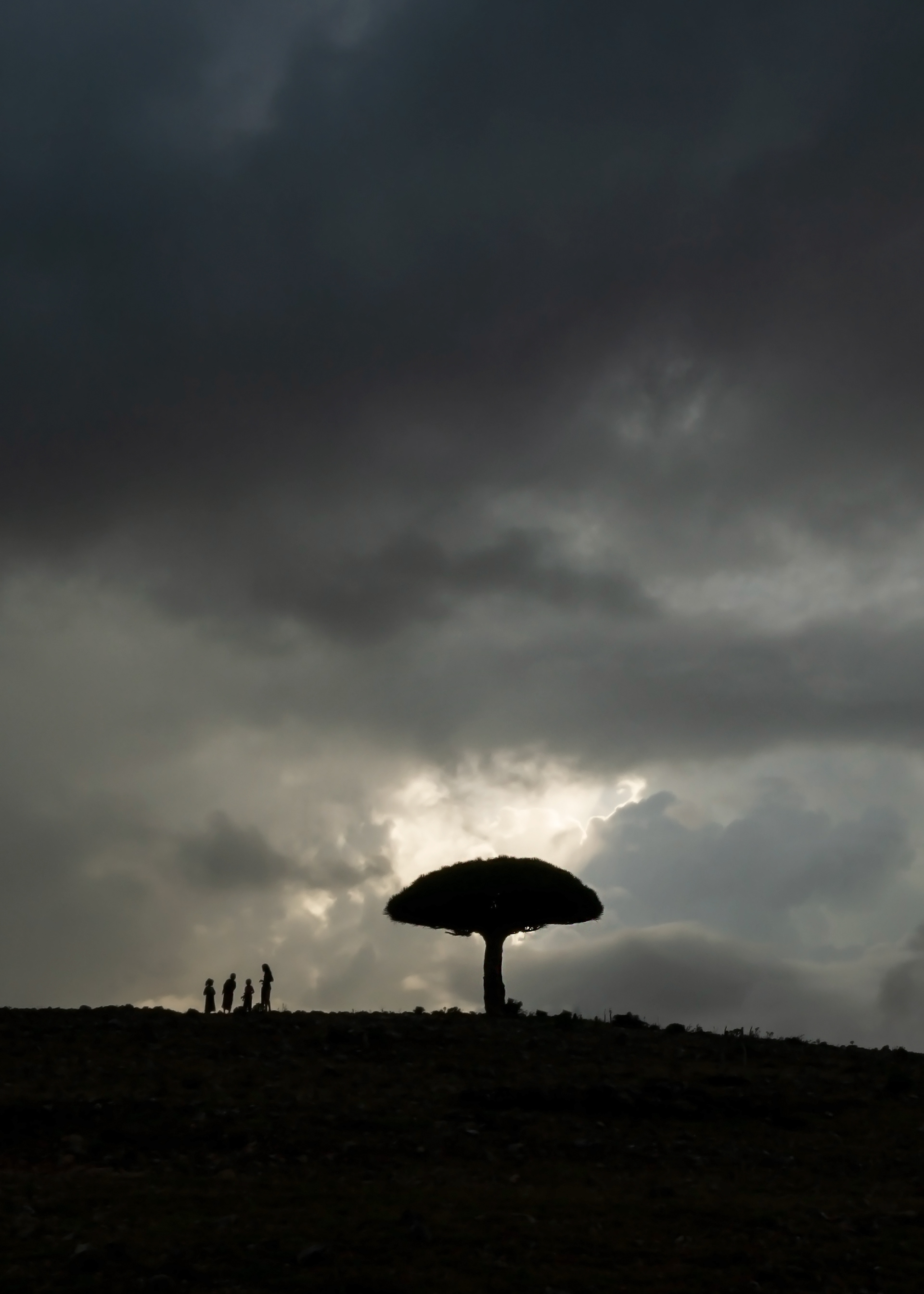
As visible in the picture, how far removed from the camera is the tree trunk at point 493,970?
4650cm

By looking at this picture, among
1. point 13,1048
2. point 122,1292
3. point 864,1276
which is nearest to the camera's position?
point 122,1292

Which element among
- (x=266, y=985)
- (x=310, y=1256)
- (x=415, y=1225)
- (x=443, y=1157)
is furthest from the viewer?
(x=266, y=985)

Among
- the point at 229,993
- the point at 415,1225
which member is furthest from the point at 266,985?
the point at 415,1225

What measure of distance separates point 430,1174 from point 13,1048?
13362 millimetres

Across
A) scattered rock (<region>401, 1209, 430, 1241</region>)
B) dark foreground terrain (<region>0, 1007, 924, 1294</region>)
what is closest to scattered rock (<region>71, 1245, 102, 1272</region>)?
dark foreground terrain (<region>0, 1007, 924, 1294</region>)

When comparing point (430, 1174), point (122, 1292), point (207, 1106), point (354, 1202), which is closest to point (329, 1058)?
point (207, 1106)

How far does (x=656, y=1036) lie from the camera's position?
32125 mm

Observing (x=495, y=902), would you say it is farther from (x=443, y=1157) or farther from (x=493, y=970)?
(x=443, y=1157)

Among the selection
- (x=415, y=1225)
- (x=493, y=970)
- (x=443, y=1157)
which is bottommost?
(x=415, y=1225)

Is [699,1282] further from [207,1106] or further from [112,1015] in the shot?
[112,1015]

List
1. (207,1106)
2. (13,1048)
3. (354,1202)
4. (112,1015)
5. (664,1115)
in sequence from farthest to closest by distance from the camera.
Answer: (112,1015) < (13,1048) < (664,1115) < (207,1106) < (354,1202)

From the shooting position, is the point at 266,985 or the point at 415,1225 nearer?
the point at 415,1225

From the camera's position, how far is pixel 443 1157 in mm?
19672

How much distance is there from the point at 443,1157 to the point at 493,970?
28.9 meters
